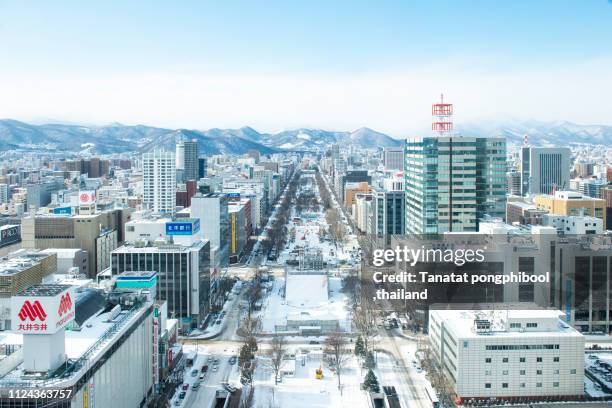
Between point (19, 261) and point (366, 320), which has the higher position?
point (19, 261)

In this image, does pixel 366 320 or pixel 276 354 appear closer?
pixel 276 354

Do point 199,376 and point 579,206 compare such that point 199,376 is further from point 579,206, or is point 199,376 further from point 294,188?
point 294,188

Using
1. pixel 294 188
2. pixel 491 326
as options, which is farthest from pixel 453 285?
pixel 294 188

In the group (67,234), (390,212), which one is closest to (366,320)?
(390,212)

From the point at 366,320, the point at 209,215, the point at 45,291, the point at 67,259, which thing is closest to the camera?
the point at 45,291

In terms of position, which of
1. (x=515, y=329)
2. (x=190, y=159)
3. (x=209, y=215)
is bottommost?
(x=515, y=329)

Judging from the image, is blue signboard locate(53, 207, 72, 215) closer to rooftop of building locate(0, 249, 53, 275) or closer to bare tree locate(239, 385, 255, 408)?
rooftop of building locate(0, 249, 53, 275)

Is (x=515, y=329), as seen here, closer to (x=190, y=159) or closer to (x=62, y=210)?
(x=62, y=210)
